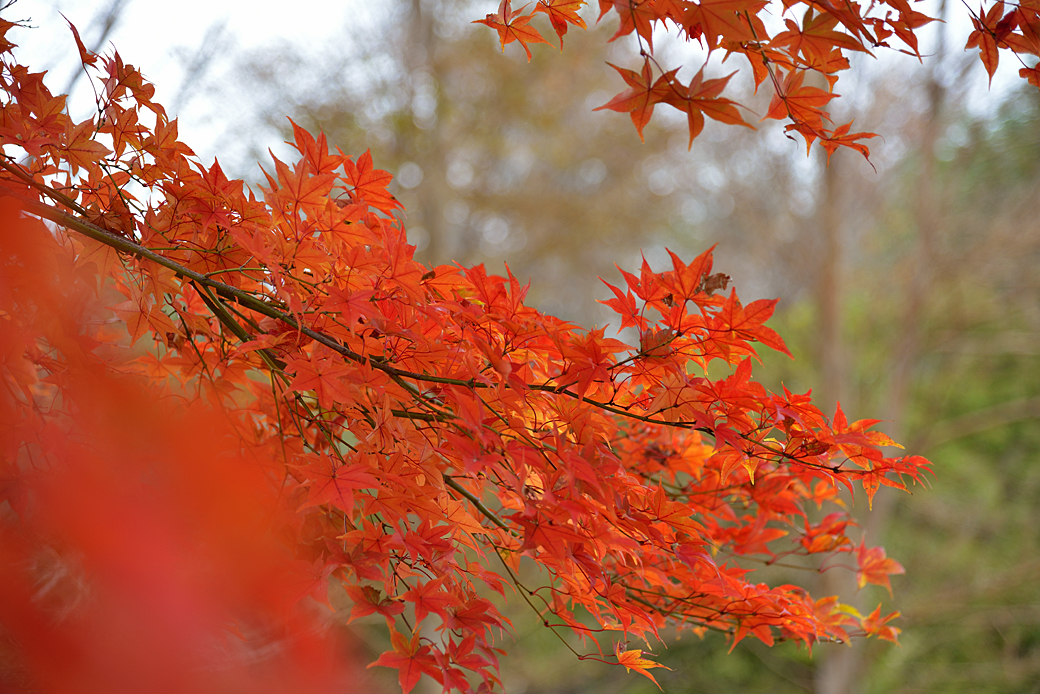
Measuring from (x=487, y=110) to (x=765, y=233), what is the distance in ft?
5.01

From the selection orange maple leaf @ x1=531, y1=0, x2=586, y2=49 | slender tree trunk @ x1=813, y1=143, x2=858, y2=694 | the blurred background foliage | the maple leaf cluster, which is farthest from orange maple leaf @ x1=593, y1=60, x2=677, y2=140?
slender tree trunk @ x1=813, y1=143, x2=858, y2=694

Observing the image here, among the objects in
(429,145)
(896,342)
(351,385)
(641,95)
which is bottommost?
(351,385)

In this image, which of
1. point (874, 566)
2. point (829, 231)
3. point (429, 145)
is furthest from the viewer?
point (429, 145)

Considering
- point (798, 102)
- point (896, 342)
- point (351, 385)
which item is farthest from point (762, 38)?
point (896, 342)

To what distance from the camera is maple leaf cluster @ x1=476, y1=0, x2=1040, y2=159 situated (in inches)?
21.7

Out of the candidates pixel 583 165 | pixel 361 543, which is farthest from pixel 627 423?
pixel 583 165

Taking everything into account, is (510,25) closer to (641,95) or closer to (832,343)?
(641,95)

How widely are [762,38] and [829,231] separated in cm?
270

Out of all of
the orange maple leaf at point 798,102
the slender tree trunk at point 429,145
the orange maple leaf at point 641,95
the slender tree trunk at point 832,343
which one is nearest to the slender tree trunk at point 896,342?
the slender tree trunk at point 832,343

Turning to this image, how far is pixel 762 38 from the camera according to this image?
23.2 inches

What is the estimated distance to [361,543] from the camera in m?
0.72

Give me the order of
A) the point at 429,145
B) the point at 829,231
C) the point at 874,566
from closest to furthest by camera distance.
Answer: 1. the point at 874,566
2. the point at 829,231
3. the point at 429,145

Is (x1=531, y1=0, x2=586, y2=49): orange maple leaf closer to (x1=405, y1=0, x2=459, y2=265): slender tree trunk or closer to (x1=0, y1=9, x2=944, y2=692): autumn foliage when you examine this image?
(x1=0, y1=9, x2=944, y2=692): autumn foliage

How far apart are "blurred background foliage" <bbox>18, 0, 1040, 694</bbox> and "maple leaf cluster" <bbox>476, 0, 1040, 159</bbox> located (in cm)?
216
